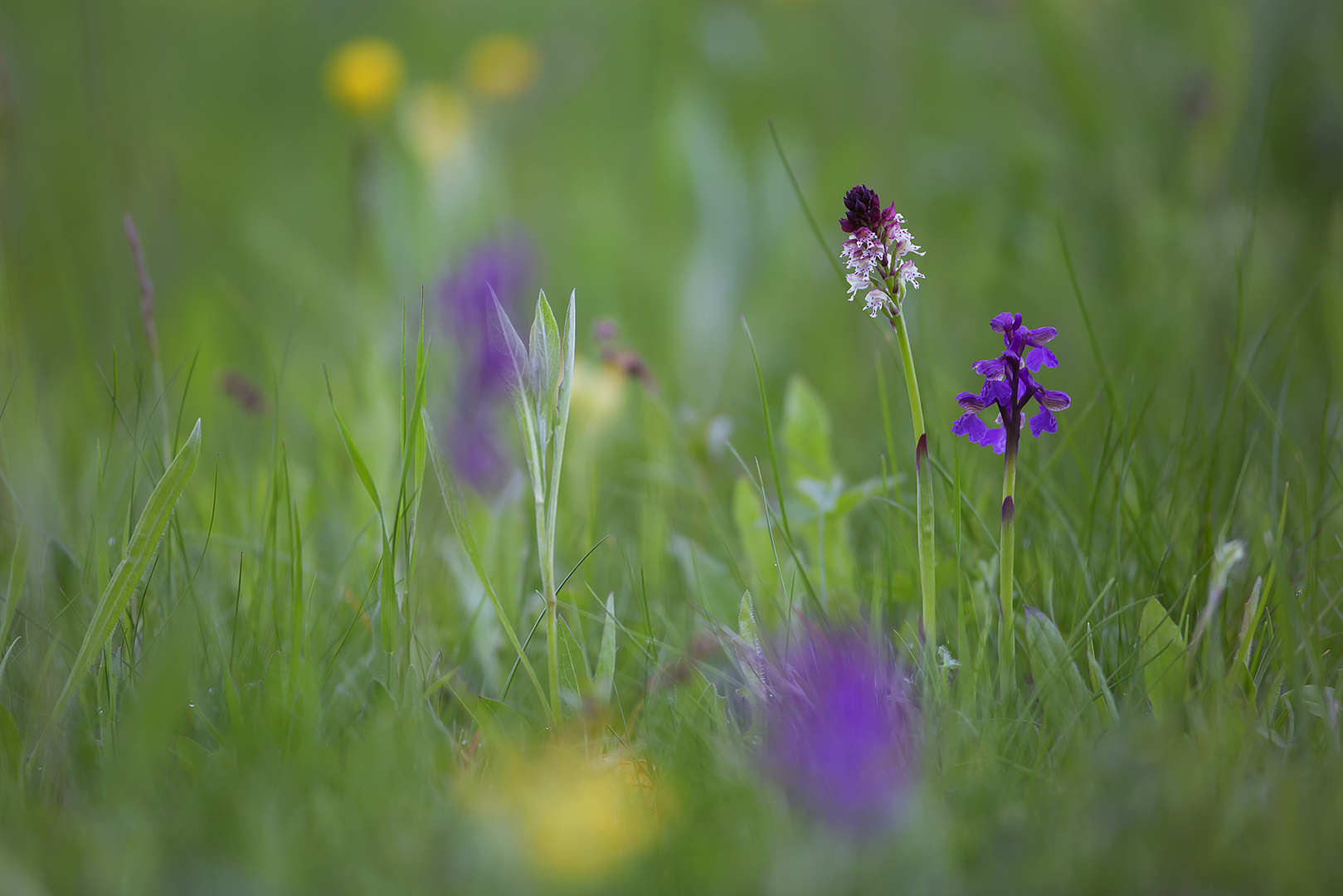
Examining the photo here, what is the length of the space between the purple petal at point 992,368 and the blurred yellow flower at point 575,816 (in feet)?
1.93

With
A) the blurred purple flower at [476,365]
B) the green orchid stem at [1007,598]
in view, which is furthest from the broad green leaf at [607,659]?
the blurred purple flower at [476,365]

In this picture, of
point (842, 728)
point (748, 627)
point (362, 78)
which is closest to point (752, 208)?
point (362, 78)

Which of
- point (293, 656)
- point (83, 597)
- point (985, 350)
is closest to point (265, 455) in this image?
point (83, 597)

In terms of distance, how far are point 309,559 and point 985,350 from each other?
5.61 ft

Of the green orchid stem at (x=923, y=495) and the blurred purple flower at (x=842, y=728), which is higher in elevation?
the green orchid stem at (x=923, y=495)

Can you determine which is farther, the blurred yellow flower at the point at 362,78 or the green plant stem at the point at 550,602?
the blurred yellow flower at the point at 362,78

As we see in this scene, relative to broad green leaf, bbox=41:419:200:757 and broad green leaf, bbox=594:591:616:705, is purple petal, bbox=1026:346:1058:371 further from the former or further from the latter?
broad green leaf, bbox=41:419:200:757

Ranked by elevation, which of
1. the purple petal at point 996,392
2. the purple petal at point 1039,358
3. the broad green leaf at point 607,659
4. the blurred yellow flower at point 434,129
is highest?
the blurred yellow flower at point 434,129

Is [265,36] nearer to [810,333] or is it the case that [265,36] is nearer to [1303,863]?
[810,333]

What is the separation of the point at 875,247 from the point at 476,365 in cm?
134

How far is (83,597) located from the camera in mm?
1312

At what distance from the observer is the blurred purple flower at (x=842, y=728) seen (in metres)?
0.90

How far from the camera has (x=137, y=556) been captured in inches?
46.8

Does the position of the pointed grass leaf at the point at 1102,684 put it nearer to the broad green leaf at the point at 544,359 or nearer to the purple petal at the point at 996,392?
the purple petal at the point at 996,392
